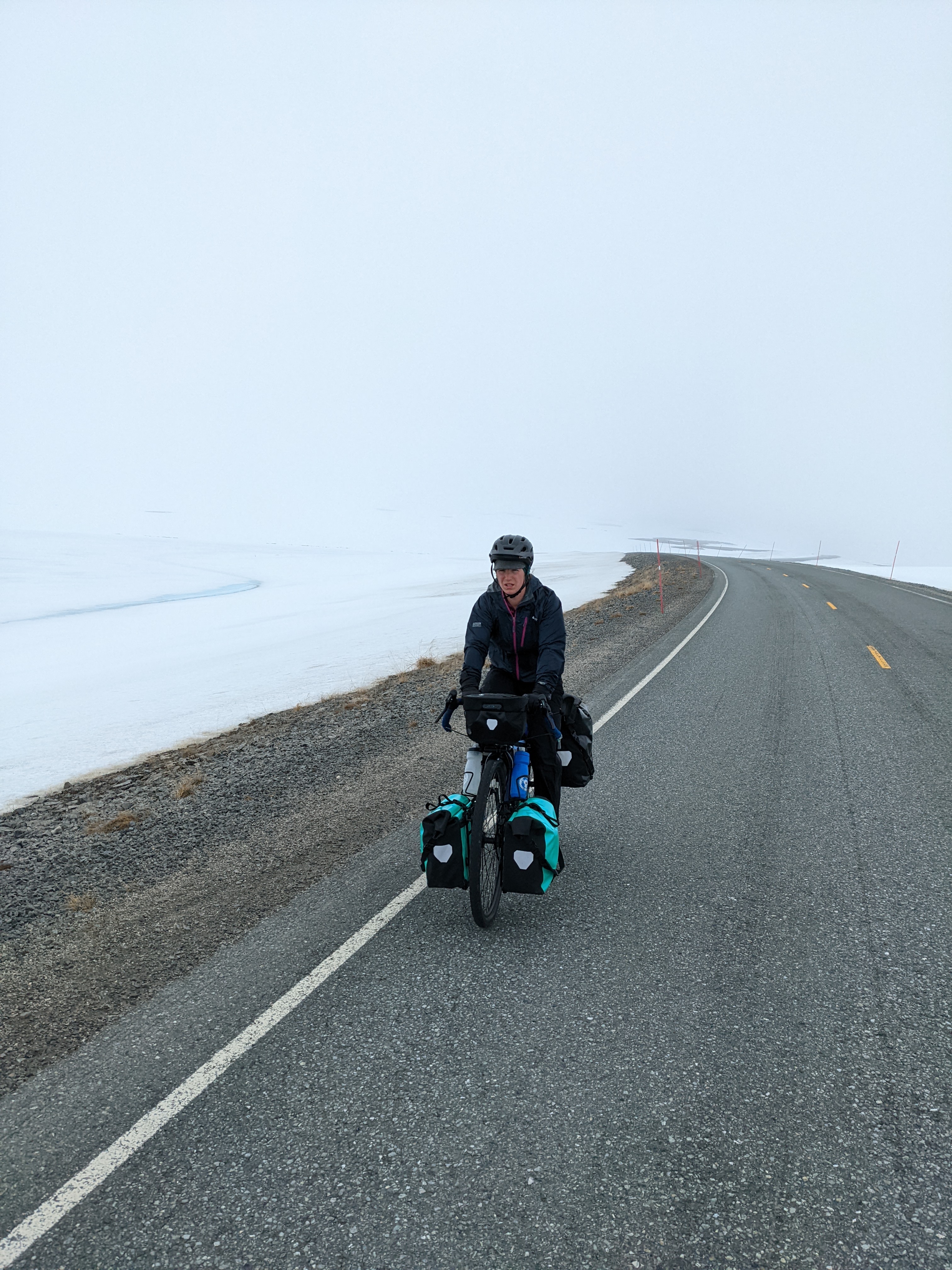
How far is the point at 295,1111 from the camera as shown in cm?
293

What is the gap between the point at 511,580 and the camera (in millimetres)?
4414

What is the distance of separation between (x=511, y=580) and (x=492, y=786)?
1.31 metres

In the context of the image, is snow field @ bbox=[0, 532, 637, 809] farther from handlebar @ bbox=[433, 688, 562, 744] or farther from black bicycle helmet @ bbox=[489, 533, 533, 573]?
black bicycle helmet @ bbox=[489, 533, 533, 573]

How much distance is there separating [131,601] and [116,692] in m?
24.2

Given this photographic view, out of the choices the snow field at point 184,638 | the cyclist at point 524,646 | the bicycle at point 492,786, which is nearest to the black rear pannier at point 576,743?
the cyclist at point 524,646

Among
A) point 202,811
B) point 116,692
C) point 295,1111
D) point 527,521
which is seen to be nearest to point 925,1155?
point 295,1111

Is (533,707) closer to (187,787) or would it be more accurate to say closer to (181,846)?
(181,846)

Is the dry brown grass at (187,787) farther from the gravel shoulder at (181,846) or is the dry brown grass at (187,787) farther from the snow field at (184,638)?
the snow field at (184,638)

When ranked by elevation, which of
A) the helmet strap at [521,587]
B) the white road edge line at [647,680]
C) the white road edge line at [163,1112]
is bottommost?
the white road edge line at [163,1112]

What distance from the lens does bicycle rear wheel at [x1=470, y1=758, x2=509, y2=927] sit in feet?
13.2

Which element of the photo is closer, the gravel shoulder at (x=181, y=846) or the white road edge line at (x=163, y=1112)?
Result: the white road edge line at (x=163, y=1112)

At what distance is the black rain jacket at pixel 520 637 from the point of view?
14.6 ft

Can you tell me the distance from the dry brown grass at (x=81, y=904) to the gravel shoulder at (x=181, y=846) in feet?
0.04

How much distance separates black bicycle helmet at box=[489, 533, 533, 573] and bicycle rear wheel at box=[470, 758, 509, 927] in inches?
48.5
